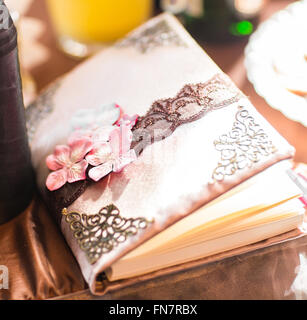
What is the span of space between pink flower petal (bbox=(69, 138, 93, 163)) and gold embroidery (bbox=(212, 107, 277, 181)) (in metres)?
0.13

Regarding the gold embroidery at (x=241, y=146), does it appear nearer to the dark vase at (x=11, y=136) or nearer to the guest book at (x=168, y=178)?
the guest book at (x=168, y=178)

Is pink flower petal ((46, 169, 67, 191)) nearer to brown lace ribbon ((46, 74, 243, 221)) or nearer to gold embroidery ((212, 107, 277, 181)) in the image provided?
brown lace ribbon ((46, 74, 243, 221))

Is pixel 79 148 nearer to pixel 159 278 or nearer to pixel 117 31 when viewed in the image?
pixel 159 278

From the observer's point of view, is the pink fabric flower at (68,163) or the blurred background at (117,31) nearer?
the pink fabric flower at (68,163)

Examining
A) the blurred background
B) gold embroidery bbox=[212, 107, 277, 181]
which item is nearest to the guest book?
gold embroidery bbox=[212, 107, 277, 181]

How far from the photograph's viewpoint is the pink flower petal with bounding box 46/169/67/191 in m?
0.47

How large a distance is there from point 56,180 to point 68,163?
0.8 inches

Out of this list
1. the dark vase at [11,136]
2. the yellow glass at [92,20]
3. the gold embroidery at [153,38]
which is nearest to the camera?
the dark vase at [11,136]

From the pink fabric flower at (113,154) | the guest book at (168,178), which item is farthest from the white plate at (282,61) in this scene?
the pink fabric flower at (113,154)

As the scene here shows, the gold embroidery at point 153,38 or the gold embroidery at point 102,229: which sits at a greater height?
the gold embroidery at point 153,38

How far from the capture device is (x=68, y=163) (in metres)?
0.48

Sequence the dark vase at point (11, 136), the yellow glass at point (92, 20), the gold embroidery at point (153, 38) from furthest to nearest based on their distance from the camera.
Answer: the yellow glass at point (92, 20) < the gold embroidery at point (153, 38) < the dark vase at point (11, 136)

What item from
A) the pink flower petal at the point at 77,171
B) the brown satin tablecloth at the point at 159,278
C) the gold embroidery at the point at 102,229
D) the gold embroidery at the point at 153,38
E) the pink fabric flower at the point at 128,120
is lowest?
the brown satin tablecloth at the point at 159,278

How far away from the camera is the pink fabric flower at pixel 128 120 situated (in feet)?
1.56
